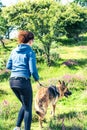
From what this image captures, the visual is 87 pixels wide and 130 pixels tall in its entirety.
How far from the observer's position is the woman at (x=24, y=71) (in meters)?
8.73

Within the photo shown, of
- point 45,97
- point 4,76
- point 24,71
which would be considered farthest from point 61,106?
point 4,76

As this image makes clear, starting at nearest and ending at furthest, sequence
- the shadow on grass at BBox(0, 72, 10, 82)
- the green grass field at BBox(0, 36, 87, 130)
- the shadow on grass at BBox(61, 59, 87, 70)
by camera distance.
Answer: the green grass field at BBox(0, 36, 87, 130) → the shadow on grass at BBox(0, 72, 10, 82) → the shadow on grass at BBox(61, 59, 87, 70)

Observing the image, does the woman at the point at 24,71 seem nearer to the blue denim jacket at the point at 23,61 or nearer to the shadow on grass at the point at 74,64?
the blue denim jacket at the point at 23,61

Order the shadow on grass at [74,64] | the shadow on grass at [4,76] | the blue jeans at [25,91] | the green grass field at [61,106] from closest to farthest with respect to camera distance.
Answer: the blue jeans at [25,91] → the green grass field at [61,106] → the shadow on grass at [4,76] → the shadow on grass at [74,64]

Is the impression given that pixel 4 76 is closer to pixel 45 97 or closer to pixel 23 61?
pixel 45 97

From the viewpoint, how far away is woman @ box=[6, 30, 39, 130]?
28.6ft

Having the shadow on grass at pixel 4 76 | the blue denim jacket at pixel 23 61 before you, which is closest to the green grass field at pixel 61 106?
the shadow on grass at pixel 4 76

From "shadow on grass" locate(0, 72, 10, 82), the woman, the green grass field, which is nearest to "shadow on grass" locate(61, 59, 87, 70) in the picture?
the green grass field

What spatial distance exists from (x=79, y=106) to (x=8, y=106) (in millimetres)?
3172

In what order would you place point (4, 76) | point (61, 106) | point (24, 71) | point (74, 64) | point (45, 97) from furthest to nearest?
point (74, 64) → point (4, 76) → point (61, 106) → point (45, 97) → point (24, 71)

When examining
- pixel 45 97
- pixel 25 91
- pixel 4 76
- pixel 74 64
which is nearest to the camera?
pixel 25 91

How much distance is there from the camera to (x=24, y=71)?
29.1ft

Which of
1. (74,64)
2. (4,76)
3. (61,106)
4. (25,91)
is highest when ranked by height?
(25,91)

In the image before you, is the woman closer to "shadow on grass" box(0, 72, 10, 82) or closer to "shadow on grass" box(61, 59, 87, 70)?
"shadow on grass" box(0, 72, 10, 82)
